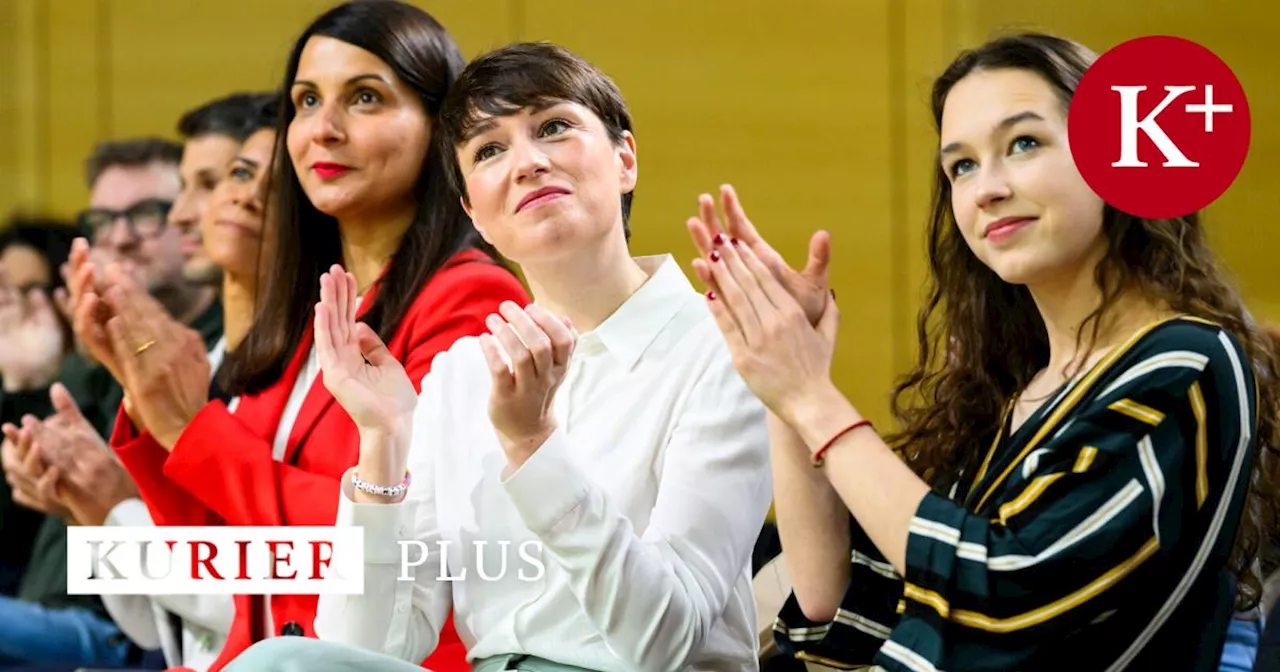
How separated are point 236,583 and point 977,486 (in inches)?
40.4

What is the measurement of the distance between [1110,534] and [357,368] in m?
0.89

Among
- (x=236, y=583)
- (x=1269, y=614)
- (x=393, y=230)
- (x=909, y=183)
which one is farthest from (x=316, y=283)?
(x=1269, y=614)

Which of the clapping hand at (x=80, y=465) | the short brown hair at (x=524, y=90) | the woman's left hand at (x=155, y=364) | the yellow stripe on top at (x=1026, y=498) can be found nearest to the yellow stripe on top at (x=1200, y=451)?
the yellow stripe on top at (x=1026, y=498)

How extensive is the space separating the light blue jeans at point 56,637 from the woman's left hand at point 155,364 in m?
0.56

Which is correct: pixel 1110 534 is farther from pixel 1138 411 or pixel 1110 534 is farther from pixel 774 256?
pixel 774 256

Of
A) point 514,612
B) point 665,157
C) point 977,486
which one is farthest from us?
point 665,157

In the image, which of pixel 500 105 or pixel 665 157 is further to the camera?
pixel 665 157

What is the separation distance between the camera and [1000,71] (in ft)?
5.21

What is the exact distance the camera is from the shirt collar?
5.78 ft

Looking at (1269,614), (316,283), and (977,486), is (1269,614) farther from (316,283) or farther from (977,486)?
(316,283)

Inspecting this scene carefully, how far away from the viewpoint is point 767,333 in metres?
1.47

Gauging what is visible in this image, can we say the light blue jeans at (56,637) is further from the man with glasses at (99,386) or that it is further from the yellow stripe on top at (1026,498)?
the yellow stripe on top at (1026,498)

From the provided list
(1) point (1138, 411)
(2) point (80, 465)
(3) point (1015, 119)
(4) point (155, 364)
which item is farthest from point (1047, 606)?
(2) point (80, 465)

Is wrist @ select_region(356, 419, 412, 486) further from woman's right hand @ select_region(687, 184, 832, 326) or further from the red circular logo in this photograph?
the red circular logo
